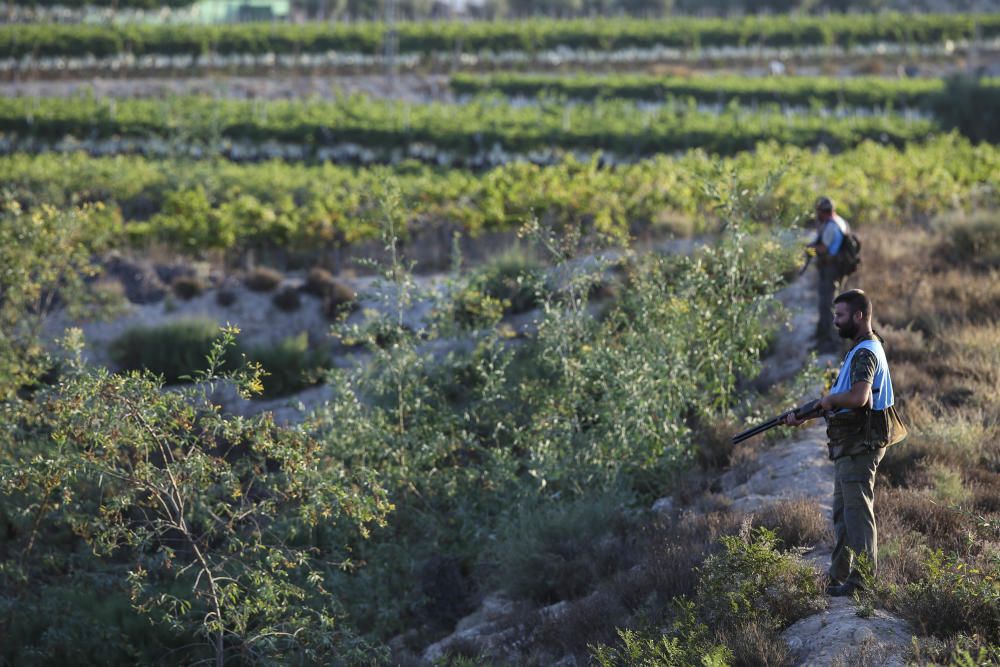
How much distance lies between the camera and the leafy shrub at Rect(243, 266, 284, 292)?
18781 millimetres

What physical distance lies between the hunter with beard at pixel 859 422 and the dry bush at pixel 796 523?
1.34 metres

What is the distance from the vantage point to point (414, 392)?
38.7 ft

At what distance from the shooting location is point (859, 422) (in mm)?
6691

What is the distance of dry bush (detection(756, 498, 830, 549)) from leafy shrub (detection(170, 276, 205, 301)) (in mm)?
12335

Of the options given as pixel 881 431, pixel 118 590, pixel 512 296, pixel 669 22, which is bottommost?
pixel 118 590

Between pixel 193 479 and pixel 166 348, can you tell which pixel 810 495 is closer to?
pixel 193 479

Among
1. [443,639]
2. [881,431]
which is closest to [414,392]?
[443,639]

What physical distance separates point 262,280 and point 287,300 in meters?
0.77

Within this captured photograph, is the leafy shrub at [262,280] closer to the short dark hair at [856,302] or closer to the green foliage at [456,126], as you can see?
the green foliage at [456,126]

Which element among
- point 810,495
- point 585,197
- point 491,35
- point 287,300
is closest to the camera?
point 810,495

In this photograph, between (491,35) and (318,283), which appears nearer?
(318,283)

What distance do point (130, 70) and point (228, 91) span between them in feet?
23.0

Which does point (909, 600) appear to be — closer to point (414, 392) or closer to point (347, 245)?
point (414, 392)

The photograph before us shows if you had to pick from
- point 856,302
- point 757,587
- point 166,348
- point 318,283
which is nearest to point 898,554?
point 757,587
